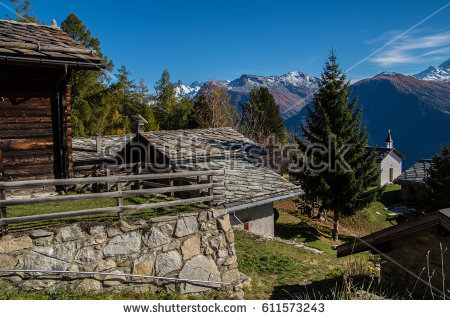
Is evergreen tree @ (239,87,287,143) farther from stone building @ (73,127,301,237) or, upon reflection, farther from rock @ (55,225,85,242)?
rock @ (55,225,85,242)

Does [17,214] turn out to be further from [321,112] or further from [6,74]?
[321,112]

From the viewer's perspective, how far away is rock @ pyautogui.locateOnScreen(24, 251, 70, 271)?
5.23 metres

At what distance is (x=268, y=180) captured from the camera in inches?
485

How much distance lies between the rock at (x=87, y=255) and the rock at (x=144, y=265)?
732 millimetres

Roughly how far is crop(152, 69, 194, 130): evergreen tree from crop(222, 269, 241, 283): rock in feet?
108

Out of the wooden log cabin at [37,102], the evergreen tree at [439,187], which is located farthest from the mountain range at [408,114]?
the wooden log cabin at [37,102]

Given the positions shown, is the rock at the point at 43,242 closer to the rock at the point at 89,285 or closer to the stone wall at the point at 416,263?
the rock at the point at 89,285

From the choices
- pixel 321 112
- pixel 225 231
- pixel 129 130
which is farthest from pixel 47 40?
pixel 129 130

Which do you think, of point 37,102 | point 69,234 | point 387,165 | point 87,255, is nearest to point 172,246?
point 87,255

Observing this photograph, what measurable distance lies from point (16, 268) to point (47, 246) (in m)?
0.55

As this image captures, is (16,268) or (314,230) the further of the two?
(314,230)

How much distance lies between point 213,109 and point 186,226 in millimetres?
28218

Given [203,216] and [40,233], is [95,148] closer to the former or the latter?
[203,216]

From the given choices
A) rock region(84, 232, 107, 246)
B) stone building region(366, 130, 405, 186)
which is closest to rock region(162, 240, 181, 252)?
rock region(84, 232, 107, 246)
